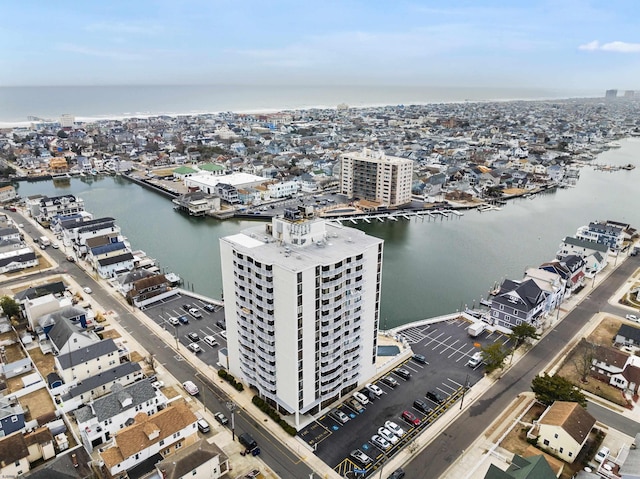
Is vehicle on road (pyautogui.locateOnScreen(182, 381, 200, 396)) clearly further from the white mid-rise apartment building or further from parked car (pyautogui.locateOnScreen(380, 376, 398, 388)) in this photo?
the white mid-rise apartment building

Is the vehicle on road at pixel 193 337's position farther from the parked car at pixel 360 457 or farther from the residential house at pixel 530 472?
the residential house at pixel 530 472

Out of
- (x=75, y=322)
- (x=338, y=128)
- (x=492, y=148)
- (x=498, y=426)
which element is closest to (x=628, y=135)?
(x=492, y=148)

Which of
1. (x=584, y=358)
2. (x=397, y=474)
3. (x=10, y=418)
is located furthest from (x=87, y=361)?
(x=584, y=358)

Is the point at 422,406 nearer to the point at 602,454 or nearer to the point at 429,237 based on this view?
the point at 602,454

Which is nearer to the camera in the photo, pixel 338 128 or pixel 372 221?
pixel 372 221

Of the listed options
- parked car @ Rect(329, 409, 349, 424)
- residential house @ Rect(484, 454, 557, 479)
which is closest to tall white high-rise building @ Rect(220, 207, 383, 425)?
parked car @ Rect(329, 409, 349, 424)

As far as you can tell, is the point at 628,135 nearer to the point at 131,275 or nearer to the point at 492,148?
the point at 492,148

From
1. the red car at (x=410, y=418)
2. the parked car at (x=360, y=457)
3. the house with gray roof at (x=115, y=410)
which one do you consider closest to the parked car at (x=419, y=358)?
the red car at (x=410, y=418)
